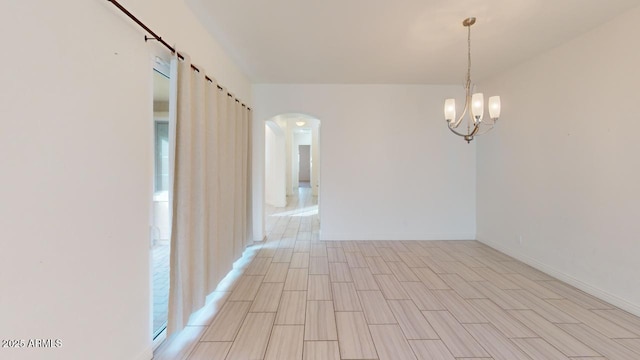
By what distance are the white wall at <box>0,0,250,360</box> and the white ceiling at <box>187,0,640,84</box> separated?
1146mm

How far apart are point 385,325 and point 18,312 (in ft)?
7.35

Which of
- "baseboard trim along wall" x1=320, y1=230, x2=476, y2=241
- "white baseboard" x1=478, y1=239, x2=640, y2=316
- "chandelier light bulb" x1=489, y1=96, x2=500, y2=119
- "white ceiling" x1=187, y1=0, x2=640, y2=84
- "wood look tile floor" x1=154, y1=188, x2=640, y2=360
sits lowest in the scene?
"wood look tile floor" x1=154, y1=188, x2=640, y2=360

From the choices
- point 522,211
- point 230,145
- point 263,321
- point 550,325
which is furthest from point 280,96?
point 550,325

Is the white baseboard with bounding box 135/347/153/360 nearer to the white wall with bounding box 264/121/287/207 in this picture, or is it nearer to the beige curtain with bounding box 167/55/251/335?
the beige curtain with bounding box 167/55/251/335

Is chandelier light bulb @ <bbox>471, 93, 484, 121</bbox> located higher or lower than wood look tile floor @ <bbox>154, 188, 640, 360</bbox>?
higher

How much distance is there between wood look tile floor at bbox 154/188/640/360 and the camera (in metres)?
2.00

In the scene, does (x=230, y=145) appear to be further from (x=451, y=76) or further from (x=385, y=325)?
(x=451, y=76)

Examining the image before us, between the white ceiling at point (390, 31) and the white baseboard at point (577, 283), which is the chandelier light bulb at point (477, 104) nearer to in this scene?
the white ceiling at point (390, 31)

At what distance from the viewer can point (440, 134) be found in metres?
4.87

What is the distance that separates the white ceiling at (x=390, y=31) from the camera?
2.45 metres

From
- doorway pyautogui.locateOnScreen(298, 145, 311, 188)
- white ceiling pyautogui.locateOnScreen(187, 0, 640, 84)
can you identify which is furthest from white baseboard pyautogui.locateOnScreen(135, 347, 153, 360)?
doorway pyautogui.locateOnScreen(298, 145, 311, 188)

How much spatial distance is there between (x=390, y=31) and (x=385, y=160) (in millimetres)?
2380

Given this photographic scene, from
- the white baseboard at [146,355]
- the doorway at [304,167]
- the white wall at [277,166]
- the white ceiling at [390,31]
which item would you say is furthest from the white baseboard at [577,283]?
the doorway at [304,167]

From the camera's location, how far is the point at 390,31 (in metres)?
2.87
